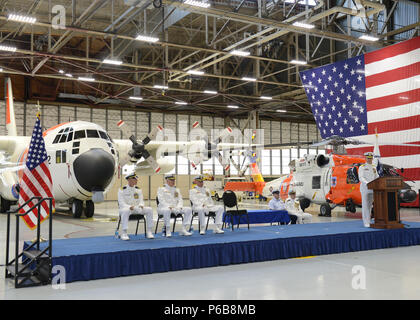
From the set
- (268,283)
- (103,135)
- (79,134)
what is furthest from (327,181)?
(268,283)

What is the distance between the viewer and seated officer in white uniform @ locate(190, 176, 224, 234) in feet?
24.3

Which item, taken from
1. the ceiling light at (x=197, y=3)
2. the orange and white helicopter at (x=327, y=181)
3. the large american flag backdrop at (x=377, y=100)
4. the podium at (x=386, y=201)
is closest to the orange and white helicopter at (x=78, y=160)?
the ceiling light at (x=197, y=3)

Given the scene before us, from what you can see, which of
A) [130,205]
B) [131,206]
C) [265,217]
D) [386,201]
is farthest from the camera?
[265,217]

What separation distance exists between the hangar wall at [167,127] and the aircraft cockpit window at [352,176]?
16.5m

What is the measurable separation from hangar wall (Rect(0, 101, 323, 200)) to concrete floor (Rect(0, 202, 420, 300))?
70.3 ft

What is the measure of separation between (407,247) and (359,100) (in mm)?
8981

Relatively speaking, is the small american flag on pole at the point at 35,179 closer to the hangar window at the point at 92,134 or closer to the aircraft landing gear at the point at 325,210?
the hangar window at the point at 92,134

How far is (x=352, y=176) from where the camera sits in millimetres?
13500

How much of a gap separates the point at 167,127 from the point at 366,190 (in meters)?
22.6

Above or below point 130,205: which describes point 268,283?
below

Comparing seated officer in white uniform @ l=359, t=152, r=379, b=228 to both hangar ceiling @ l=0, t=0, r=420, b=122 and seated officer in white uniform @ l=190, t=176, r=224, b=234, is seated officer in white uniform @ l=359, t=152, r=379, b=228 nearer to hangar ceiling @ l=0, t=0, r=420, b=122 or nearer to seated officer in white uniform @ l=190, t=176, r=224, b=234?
seated officer in white uniform @ l=190, t=176, r=224, b=234

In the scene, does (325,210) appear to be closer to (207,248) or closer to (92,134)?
(92,134)

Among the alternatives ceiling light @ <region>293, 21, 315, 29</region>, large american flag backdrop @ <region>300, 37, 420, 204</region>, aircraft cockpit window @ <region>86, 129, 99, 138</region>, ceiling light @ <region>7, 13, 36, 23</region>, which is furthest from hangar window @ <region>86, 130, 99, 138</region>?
large american flag backdrop @ <region>300, 37, 420, 204</region>

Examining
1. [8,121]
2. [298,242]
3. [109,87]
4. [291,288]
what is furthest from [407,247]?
[109,87]
